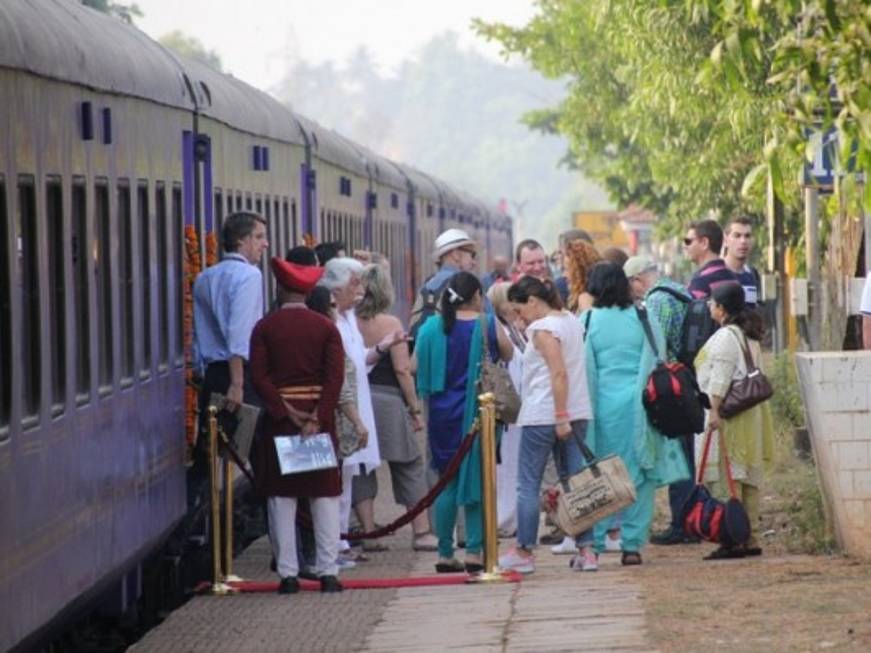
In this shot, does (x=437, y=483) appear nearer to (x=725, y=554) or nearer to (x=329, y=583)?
(x=329, y=583)

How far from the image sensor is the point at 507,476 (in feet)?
55.6

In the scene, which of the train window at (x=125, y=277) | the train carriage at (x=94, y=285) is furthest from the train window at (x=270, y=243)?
the train window at (x=125, y=277)

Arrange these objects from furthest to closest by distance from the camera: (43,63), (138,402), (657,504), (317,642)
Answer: (657,504) < (138,402) < (317,642) < (43,63)

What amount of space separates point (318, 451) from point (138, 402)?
112cm

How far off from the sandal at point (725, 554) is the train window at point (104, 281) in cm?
439

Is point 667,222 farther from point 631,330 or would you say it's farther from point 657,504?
point 631,330

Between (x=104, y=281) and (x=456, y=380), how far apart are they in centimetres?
303

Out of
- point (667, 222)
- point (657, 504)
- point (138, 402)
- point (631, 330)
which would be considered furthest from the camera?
point (667, 222)

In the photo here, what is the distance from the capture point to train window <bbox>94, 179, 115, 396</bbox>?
1190cm

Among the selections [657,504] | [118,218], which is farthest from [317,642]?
[657,504]

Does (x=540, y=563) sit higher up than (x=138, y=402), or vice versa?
(x=138, y=402)

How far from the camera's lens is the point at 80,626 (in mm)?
13148

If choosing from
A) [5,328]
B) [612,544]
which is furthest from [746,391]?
[5,328]

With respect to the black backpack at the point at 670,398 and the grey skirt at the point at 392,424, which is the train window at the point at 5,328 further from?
the grey skirt at the point at 392,424
